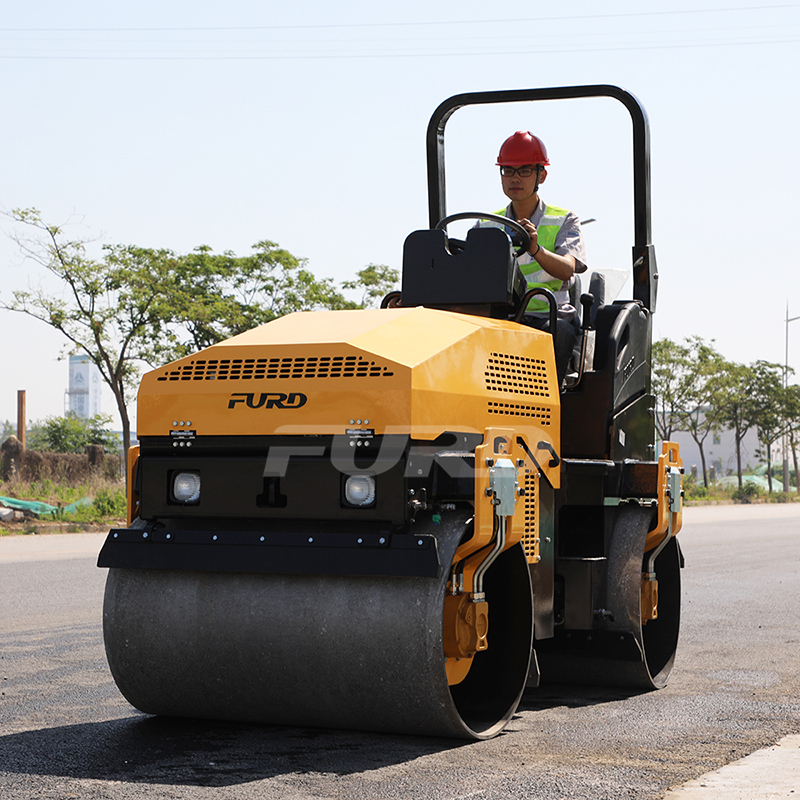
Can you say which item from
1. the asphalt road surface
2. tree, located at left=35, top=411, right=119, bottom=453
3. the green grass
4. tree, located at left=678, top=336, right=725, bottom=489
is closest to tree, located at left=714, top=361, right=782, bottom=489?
tree, located at left=678, top=336, right=725, bottom=489

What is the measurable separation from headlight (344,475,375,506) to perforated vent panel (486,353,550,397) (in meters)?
0.77

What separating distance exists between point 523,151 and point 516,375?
5.90 ft

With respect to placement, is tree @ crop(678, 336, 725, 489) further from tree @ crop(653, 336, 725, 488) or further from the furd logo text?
the furd logo text

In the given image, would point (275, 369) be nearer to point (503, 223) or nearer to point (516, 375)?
point (516, 375)

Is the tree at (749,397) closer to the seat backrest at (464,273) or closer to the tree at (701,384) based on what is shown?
the tree at (701,384)

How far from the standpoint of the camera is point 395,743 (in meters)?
4.83

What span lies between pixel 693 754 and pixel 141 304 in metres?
22.8

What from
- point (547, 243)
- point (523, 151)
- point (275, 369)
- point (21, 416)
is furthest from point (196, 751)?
point (21, 416)

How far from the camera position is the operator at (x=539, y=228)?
6.30 metres

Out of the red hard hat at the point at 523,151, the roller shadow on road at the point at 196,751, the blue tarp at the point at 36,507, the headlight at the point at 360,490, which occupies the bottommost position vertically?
the roller shadow on road at the point at 196,751

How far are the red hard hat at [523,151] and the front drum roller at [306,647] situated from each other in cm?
249

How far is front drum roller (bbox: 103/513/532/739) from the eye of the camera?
177 inches

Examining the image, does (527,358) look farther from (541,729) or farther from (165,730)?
(165,730)

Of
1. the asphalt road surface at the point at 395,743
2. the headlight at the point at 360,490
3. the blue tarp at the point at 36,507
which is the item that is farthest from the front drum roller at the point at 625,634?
the blue tarp at the point at 36,507
